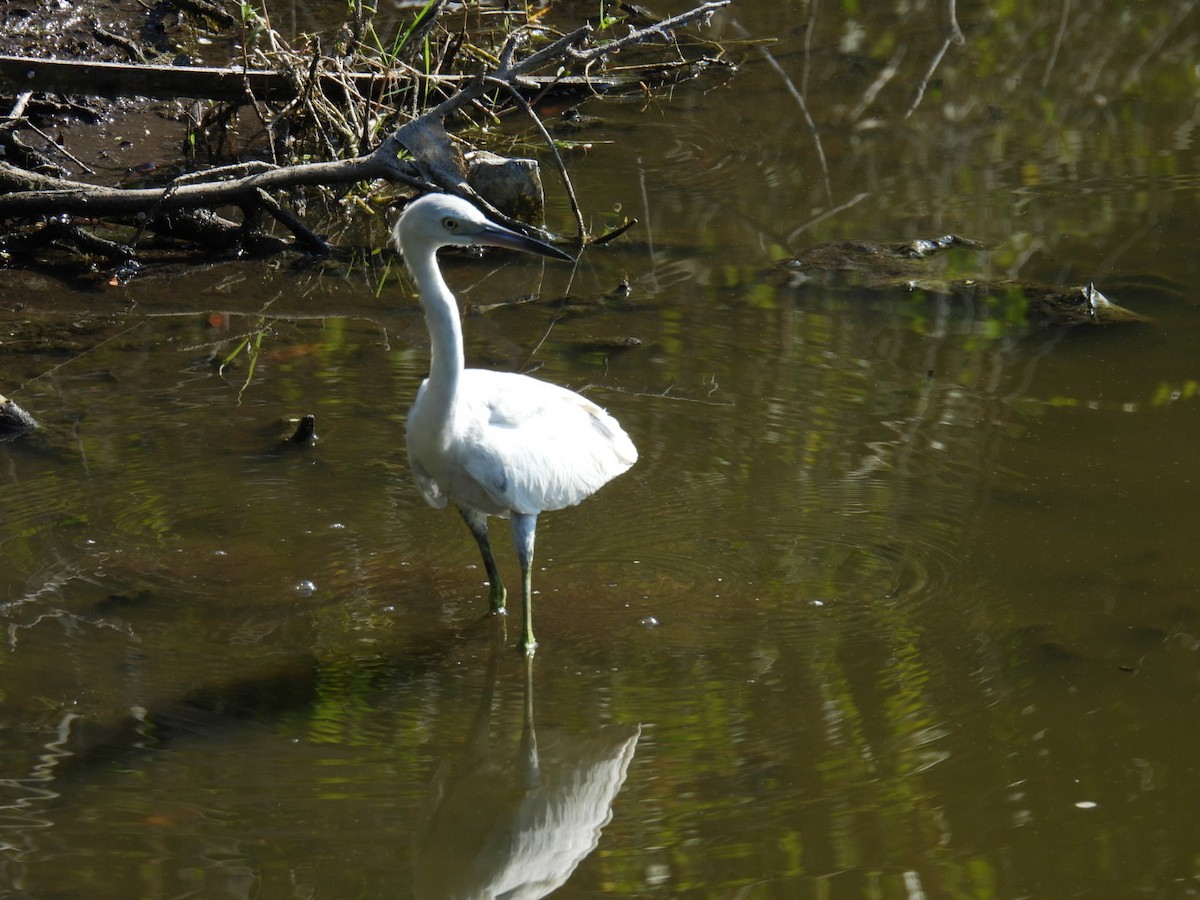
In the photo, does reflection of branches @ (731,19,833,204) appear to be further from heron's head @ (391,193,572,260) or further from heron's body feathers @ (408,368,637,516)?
heron's head @ (391,193,572,260)

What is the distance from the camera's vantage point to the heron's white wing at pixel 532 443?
4355 millimetres

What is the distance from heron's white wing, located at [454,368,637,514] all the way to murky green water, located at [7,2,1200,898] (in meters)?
0.38

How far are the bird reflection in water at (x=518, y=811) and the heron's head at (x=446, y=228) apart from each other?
55.6 inches

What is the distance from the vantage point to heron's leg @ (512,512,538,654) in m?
4.43

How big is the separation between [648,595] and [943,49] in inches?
324

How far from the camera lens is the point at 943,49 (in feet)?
37.4

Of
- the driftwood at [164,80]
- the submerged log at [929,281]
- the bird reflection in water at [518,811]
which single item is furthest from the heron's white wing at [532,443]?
the driftwood at [164,80]

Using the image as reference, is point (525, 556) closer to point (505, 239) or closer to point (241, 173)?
point (505, 239)

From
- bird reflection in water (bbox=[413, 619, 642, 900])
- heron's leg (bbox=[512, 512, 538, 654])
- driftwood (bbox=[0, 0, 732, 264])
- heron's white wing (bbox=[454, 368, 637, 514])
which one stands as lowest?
bird reflection in water (bbox=[413, 619, 642, 900])

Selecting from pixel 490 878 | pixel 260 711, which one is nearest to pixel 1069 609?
pixel 490 878

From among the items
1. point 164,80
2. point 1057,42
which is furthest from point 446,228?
point 1057,42

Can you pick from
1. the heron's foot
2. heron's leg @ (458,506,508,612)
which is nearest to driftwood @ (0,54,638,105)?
heron's leg @ (458,506,508,612)

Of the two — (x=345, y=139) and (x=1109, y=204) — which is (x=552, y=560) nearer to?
(x=345, y=139)

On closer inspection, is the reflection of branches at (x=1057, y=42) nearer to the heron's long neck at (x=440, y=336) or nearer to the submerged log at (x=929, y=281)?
the submerged log at (x=929, y=281)
